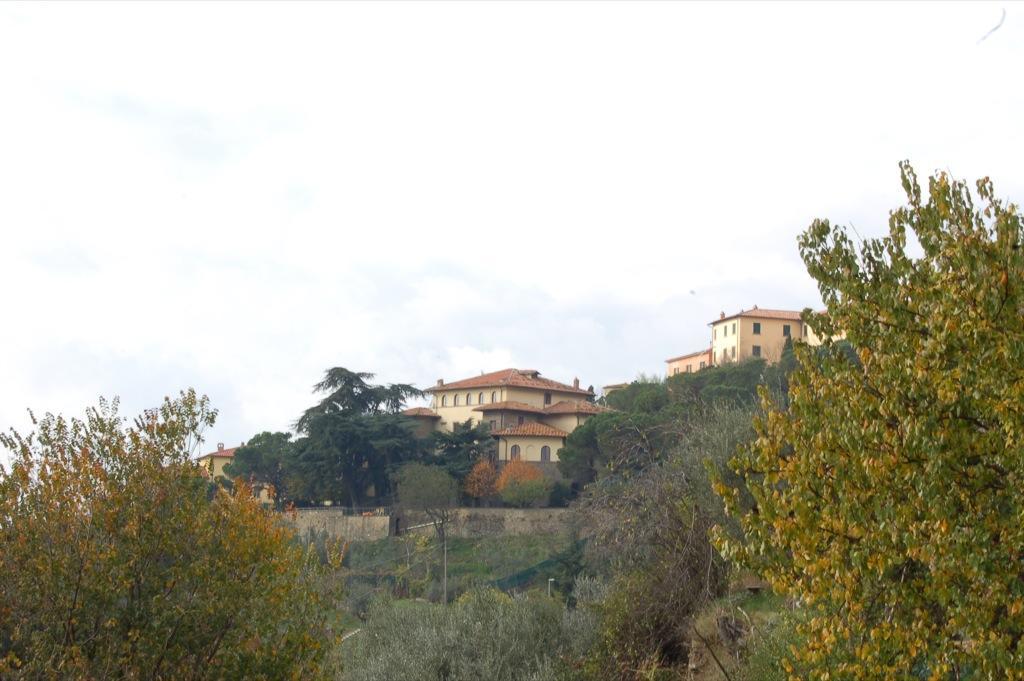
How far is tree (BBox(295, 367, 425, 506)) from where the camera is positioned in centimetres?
6297

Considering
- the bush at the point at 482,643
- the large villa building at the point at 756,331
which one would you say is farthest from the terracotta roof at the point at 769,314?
the bush at the point at 482,643

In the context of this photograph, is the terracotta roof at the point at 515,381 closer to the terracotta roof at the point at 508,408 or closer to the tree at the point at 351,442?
the terracotta roof at the point at 508,408

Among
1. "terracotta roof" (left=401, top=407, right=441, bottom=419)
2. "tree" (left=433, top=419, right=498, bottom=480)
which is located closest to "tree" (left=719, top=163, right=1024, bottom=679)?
"tree" (left=433, top=419, right=498, bottom=480)

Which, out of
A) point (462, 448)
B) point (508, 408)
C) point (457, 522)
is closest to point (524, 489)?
point (457, 522)

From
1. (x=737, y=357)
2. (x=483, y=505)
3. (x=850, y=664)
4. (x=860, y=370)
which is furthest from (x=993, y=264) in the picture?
(x=737, y=357)

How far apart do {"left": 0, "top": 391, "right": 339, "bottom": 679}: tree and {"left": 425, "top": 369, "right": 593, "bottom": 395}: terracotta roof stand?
73407 millimetres

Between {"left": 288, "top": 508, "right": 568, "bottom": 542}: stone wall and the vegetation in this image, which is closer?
{"left": 288, "top": 508, "right": 568, "bottom": 542}: stone wall

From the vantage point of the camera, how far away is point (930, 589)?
19.0ft

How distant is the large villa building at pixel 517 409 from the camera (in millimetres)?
75000

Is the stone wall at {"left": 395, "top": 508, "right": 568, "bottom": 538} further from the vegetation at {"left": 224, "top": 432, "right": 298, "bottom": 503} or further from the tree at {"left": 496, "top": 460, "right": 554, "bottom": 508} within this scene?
the vegetation at {"left": 224, "top": 432, "right": 298, "bottom": 503}

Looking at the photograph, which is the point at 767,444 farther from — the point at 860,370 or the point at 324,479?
the point at 324,479

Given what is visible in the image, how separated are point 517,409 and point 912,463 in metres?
76.1

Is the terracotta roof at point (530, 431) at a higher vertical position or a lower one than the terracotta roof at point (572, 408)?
lower

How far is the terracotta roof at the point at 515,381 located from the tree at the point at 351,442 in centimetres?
2141
